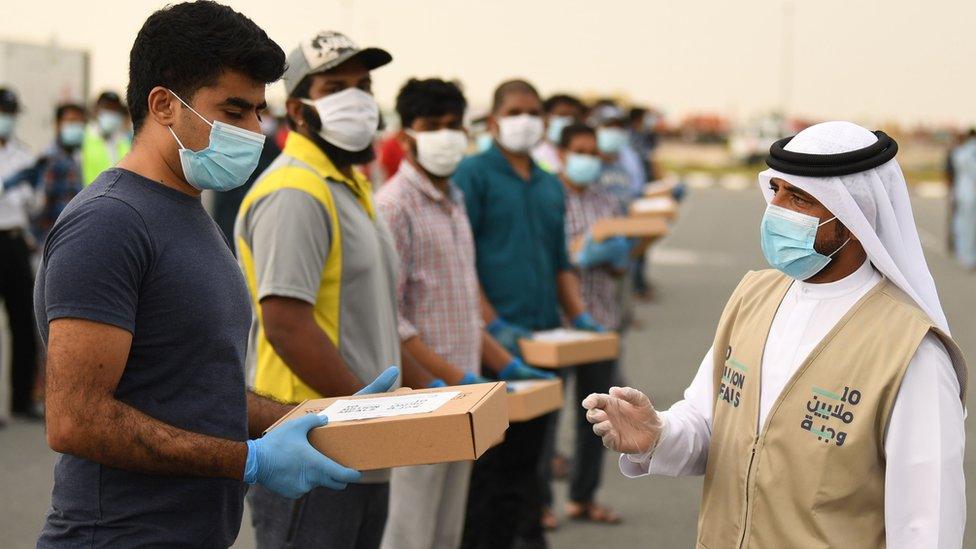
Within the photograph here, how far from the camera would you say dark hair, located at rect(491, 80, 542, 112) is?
636cm

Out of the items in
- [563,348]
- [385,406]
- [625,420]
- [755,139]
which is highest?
[385,406]

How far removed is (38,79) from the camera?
55.7 ft

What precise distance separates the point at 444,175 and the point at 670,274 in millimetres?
12915

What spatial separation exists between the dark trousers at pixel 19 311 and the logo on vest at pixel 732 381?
6.25 meters

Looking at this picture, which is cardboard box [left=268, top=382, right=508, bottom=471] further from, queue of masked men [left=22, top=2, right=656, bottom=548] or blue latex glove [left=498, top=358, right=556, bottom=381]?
blue latex glove [left=498, top=358, right=556, bottom=381]

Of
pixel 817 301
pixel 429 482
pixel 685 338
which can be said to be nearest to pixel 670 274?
pixel 685 338

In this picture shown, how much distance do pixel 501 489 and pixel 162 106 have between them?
2.95 metres

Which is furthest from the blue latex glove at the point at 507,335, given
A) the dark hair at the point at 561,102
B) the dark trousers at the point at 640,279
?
the dark trousers at the point at 640,279

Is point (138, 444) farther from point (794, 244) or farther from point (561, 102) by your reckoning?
point (561, 102)

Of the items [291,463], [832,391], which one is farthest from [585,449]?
[291,463]

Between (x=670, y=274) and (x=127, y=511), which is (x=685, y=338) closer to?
(x=670, y=274)

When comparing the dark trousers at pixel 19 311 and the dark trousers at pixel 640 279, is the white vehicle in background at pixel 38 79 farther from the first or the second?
the dark trousers at pixel 19 311

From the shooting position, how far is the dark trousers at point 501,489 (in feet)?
16.8

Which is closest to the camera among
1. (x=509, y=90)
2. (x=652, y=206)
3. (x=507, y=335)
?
(x=507, y=335)
